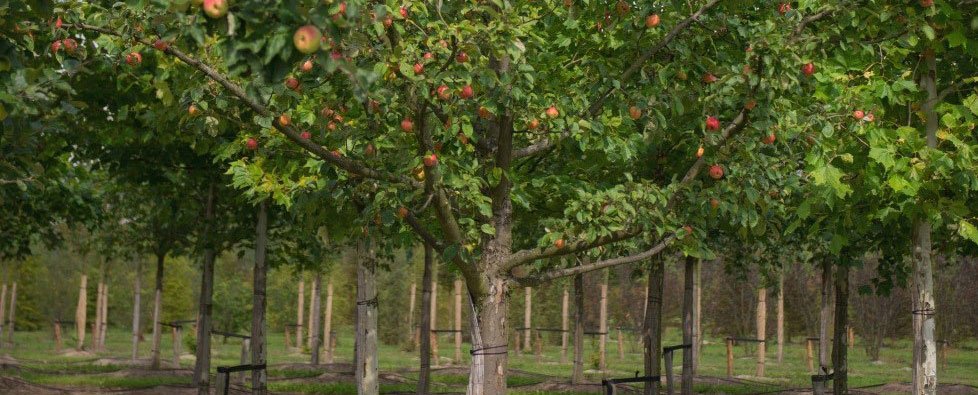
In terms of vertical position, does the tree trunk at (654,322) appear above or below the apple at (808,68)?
below

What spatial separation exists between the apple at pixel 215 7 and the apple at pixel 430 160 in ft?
10.8

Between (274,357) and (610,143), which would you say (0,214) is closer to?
(610,143)

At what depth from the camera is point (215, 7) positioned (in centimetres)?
393

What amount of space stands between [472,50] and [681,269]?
3535 cm

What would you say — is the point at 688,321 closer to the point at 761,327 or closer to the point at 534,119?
the point at 761,327

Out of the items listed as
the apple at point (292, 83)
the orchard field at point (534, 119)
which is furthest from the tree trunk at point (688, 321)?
the apple at point (292, 83)

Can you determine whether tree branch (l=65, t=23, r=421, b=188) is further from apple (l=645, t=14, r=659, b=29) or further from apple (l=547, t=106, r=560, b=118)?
apple (l=645, t=14, r=659, b=29)

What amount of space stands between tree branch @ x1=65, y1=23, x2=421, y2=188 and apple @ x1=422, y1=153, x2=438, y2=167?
44 cm

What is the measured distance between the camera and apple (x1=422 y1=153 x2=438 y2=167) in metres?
7.16

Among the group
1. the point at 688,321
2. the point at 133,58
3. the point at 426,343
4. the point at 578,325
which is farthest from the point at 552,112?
the point at 578,325

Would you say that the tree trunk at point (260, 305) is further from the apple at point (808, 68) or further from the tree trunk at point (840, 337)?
the apple at point (808, 68)

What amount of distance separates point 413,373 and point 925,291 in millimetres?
16057

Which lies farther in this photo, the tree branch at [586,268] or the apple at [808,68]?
the tree branch at [586,268]

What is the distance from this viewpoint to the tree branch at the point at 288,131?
682cm
